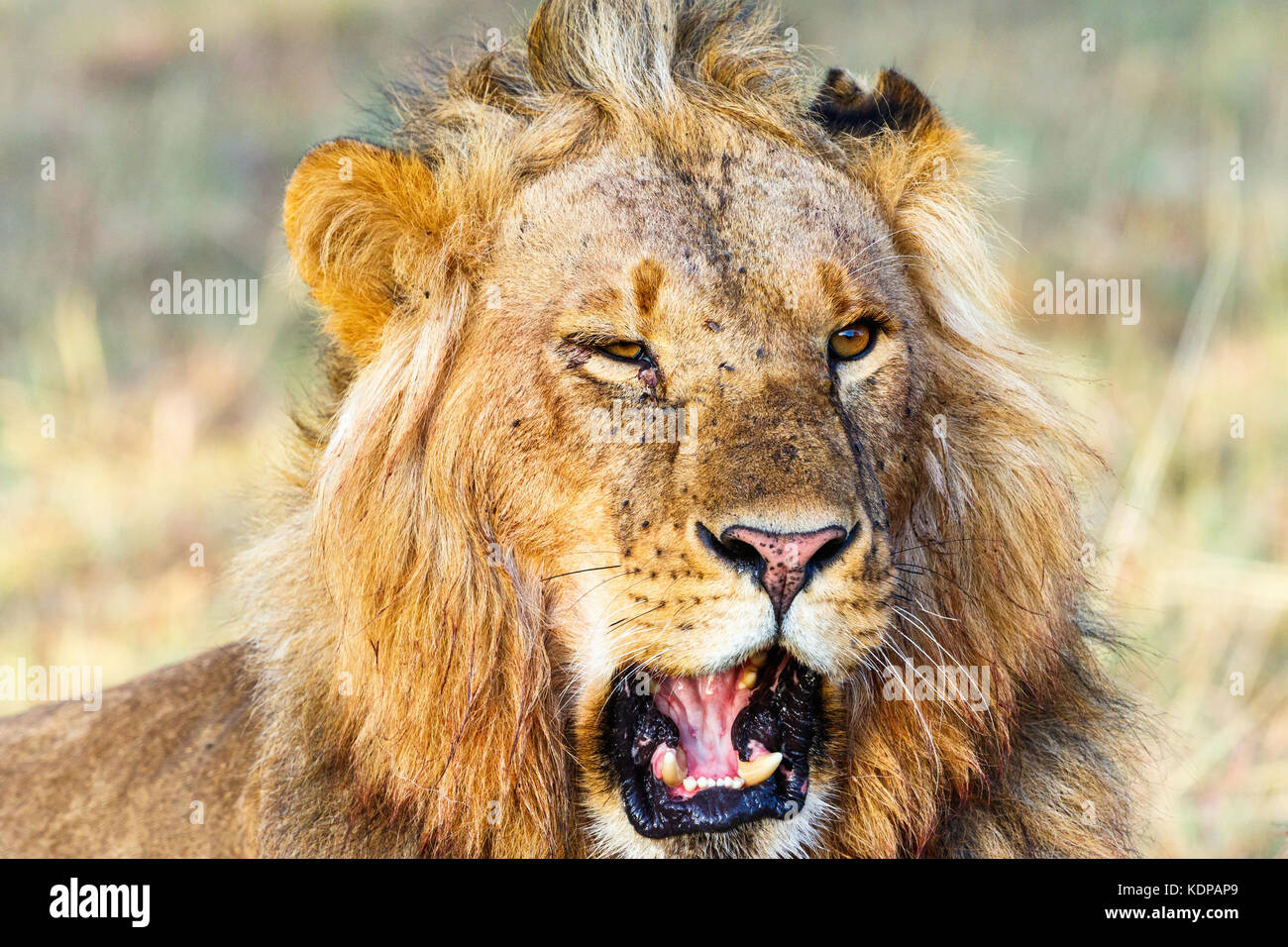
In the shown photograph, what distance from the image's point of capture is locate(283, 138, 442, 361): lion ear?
3.19 m

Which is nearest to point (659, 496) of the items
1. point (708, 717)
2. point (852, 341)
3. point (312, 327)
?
point (708, 717)

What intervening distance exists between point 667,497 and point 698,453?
109mm

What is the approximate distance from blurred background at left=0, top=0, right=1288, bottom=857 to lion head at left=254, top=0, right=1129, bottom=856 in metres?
0.51

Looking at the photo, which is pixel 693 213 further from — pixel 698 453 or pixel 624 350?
pixel 698 453

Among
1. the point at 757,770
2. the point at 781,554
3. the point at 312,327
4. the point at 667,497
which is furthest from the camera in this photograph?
the point at 312,327

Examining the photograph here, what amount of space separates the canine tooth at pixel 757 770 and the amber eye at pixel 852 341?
879mm

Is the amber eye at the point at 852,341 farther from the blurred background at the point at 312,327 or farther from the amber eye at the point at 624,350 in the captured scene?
the blurred background at the point at 312,327

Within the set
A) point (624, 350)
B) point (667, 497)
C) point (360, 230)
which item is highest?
point (360, 230)

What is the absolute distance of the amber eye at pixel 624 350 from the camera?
10.3ft

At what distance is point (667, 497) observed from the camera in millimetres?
2965

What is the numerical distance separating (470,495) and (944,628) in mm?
1097

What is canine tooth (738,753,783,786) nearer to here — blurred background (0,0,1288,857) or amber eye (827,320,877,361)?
amber eye (827,320,877,361)
